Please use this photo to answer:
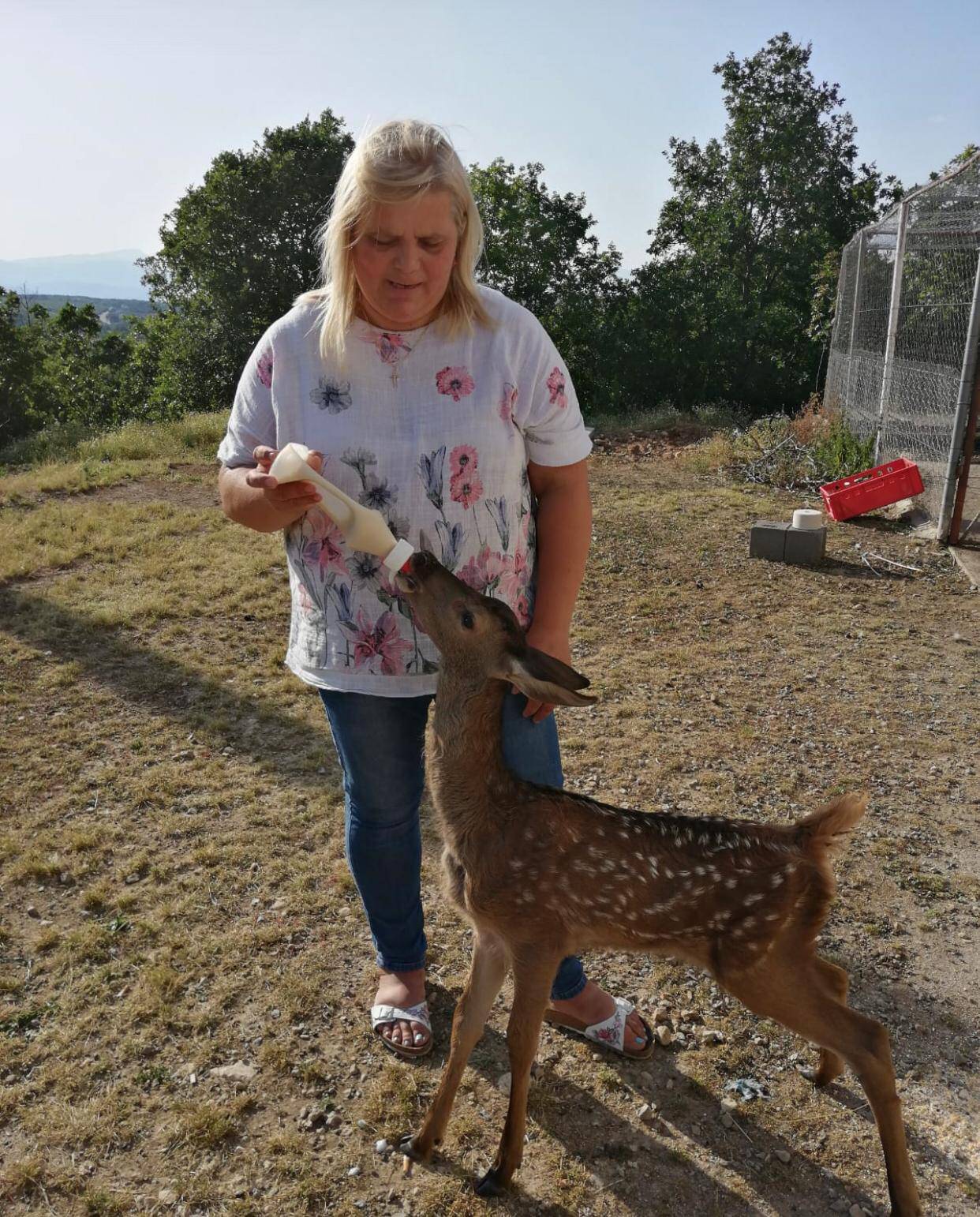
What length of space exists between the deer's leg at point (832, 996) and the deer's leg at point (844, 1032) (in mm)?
38

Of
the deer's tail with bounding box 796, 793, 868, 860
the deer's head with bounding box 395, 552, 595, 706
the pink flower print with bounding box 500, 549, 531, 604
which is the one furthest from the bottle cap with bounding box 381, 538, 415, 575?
the deer's tail with bounding box 796, 793, 868, 860

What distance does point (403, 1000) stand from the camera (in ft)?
9.96

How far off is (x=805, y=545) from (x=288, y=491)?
613 cm

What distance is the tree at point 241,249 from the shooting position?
21.7m

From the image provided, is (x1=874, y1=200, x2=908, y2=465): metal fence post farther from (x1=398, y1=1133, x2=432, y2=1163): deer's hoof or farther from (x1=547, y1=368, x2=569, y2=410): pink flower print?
(x1=398, y1=1133, x2=432, y2=1163): deer's hoof

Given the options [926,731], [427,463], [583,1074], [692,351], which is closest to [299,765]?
[583,1074]

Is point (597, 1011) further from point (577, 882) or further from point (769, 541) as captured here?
point (769, 541)

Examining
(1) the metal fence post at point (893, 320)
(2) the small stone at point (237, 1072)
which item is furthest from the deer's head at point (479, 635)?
(1) the metal fence post at point (893, 320)

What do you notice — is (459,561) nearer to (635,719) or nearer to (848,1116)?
(848,1116)

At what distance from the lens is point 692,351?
683 inches

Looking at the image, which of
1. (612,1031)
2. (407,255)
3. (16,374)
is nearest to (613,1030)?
(612,1031)

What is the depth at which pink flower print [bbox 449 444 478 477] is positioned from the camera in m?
2.38

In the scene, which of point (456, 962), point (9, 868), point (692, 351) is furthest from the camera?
point (692, 351)

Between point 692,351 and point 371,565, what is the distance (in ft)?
52.8
